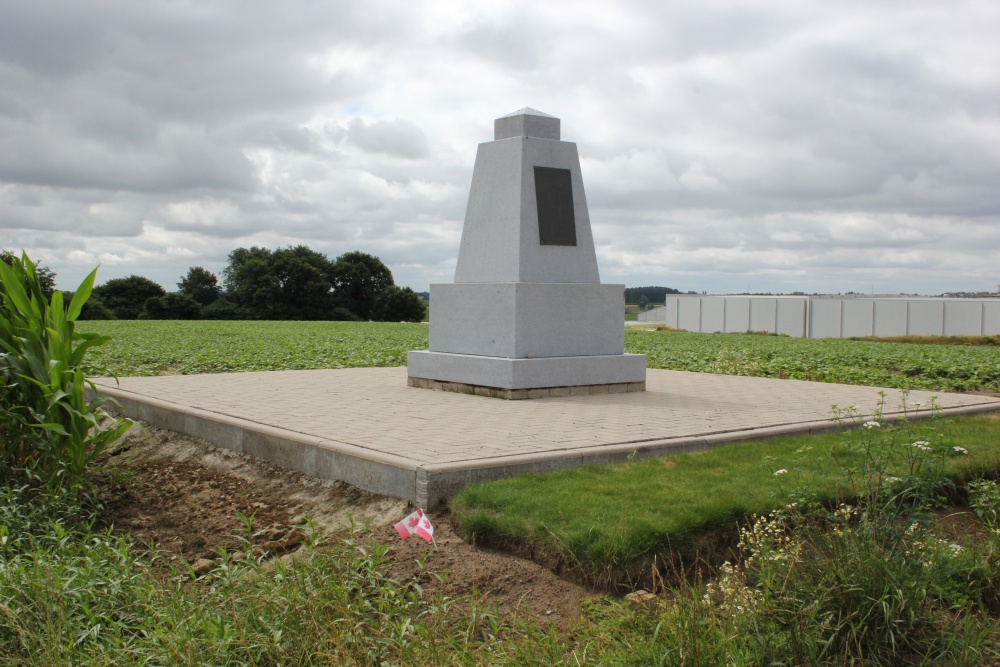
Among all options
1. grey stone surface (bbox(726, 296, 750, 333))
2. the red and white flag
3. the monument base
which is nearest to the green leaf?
the red and white flag

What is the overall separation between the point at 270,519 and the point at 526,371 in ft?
12.5

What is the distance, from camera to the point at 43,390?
569 cm

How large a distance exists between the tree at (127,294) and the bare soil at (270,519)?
130 feet

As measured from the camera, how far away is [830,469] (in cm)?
535

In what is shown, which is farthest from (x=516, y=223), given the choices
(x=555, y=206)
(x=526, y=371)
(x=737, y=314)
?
(x=737, y=314)

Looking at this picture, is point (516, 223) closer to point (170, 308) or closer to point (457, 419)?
point (457, 419)

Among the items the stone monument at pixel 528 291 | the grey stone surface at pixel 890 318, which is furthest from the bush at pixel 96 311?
the grey stone surface at pixel 890 318

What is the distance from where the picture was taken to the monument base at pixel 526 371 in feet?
28.0

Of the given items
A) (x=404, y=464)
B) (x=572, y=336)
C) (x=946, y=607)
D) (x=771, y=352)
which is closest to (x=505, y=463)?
(x=404, y=464)

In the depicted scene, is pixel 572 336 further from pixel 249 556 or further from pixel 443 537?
pixel 249 556

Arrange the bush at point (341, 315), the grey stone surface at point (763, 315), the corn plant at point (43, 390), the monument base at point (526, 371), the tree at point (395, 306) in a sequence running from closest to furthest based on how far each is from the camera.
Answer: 1. the corn plant at point (43, 390)
2. the monument base at point (526, 371)
3. the bush at point (341, 315)
4. the tree at point (395, 306)
5. the grey stone surface at point (763, 315)

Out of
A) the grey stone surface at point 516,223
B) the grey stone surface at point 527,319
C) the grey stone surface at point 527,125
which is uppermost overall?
the grey stone surface at point 527,125

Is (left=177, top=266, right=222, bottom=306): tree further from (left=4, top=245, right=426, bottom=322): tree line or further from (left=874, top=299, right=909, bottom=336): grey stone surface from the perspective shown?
(left=874, top=299, right=909, bottom=336): grey stone surface

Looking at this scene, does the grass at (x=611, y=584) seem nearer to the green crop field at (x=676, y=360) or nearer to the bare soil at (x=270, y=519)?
the bare soil at (x=270, y=519)
